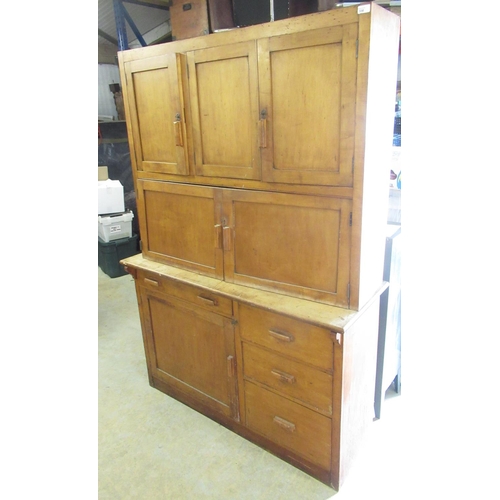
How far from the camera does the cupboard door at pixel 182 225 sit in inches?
74.9

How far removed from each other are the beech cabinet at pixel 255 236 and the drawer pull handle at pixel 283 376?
1.19 feet

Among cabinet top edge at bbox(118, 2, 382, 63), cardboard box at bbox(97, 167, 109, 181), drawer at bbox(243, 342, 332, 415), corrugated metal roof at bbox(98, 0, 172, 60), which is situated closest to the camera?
cabinet top edge at bbox(118, 2, 382, 63)

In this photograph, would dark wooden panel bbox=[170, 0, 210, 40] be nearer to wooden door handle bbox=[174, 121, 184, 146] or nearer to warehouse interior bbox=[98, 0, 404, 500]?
warehouse interior bbox=[98, 0, 404, 500]

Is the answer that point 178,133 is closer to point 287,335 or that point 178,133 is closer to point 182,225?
point 182,225

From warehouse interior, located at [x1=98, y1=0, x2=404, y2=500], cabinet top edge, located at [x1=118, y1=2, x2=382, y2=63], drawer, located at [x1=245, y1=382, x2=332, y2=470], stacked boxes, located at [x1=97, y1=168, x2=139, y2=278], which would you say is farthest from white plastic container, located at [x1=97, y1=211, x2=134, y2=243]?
drawer, located at [x1=245, y1=382, x2=332, y2=470]

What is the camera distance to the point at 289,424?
179 centimetres

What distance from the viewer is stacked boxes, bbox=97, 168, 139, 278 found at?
160 inches

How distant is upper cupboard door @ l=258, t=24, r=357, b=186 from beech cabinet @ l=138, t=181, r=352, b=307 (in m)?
0.12

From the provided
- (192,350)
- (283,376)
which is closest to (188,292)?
(192,350)

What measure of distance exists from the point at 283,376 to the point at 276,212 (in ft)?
2.38

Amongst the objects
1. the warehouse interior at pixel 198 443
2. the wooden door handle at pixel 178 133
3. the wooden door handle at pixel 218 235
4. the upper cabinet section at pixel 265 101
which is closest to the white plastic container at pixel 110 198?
the warehouse interior at pixel 198 443

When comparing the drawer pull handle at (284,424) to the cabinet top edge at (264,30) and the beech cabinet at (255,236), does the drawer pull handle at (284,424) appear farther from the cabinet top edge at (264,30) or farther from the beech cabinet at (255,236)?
the cabinet top edge at (264,30)
